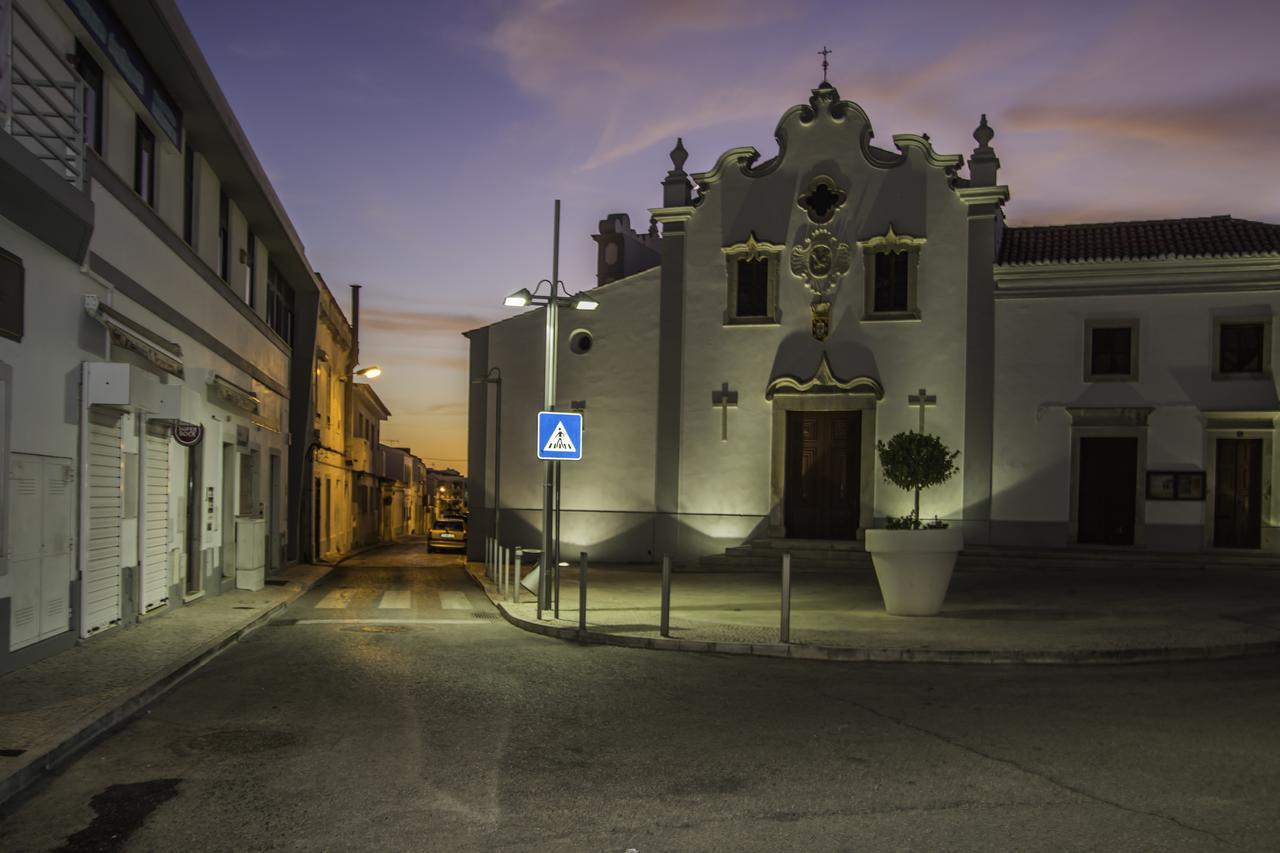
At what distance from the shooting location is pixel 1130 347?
25234 mm

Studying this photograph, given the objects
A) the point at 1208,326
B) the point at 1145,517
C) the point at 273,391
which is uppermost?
the point at 1208,326

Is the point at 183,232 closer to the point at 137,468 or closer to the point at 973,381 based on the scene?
the point at 137,468

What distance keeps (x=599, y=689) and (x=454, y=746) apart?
2.54 meters

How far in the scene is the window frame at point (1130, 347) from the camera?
25.1 m

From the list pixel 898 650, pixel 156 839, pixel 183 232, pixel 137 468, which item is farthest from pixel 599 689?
pixel 183 232

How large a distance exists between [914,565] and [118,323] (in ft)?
34.7

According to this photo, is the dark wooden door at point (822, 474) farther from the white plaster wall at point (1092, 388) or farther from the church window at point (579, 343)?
the church window at point (579, 343)

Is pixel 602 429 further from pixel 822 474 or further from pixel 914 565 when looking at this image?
pixel 914 565

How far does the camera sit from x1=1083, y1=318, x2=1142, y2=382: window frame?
25.1 meters

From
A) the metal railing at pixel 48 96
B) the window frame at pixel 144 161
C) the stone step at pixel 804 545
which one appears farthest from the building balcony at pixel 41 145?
the stone step at pixel 804 545

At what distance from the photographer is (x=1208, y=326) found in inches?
968

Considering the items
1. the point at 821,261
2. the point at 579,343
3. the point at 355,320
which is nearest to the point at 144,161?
the point at 579,343

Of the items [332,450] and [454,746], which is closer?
[454,746]

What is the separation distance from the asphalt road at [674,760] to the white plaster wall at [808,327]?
1557 cm
